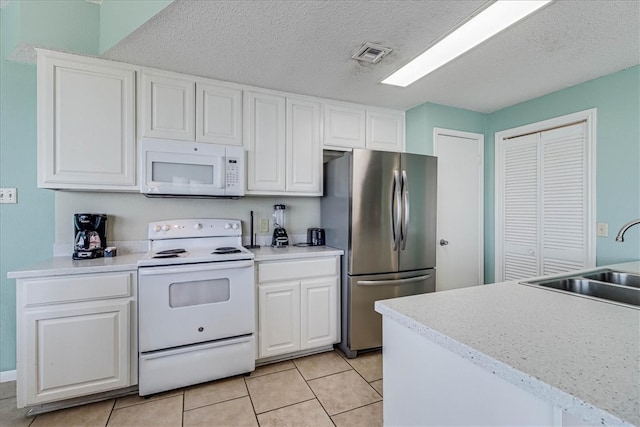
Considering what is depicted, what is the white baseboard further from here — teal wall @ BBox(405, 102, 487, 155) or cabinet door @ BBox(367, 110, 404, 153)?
teal wall @ BBox(405, 102, 487, 155)

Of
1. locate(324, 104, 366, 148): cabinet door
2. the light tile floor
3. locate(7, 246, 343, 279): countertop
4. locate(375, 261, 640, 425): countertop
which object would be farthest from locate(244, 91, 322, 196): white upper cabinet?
locate(375, 261, 640, 425): countertop

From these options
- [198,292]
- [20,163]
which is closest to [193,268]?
[198,292]

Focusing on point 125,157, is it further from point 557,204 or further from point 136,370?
point 557,204

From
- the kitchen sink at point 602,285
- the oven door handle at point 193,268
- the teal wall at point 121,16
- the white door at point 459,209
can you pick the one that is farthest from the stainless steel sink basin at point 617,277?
the teal wall at point 121,16

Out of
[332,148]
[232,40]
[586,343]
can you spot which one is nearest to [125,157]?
[232,40]

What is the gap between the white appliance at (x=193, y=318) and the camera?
1.92 metres

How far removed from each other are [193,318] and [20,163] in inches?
68.7

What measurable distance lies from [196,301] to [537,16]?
274 centimetres

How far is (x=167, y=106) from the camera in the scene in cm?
230

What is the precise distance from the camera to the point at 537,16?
165cm

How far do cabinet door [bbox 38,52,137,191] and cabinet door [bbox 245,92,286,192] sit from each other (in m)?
0.87

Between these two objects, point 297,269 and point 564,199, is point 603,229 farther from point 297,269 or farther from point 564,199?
point 297,269

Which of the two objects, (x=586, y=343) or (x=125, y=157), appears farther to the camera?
(x=125, y=157)

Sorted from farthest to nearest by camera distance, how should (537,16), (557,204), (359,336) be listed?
(557,204)
(359,336)
(537,16)
